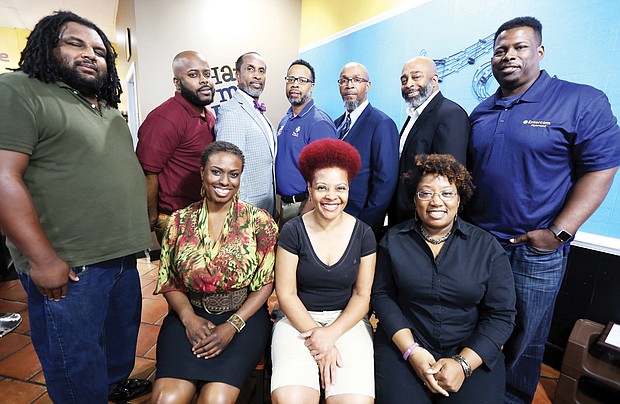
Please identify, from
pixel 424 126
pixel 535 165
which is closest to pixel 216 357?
pixel 424 126

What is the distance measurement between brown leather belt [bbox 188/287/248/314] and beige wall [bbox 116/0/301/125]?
307 centimetres

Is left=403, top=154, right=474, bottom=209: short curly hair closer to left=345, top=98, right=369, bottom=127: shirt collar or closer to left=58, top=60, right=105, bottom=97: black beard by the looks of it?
left=345, top=98, right=369, bottom=127: shirt collar

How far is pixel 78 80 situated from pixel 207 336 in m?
1.24

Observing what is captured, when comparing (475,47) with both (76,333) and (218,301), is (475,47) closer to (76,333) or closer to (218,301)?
(218,301)

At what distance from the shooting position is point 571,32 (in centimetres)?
205

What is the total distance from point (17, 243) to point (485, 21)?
3.05 meters

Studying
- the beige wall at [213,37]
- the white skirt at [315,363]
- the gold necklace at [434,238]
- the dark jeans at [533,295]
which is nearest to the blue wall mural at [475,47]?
the dark jeans at [533,295]

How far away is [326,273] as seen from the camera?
1594 mm

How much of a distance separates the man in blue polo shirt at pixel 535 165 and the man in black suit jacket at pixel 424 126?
116mm

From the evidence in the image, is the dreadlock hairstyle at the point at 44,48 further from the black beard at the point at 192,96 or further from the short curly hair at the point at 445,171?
the short curly hair at the point at 445,171

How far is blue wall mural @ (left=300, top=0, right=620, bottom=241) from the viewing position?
6.37 feet

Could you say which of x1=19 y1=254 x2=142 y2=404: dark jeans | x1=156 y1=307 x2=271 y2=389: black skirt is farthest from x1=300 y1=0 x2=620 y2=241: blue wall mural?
x1=19 y1=254 x2=142 y2=404: dark jeans

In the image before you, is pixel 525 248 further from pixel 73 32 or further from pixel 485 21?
pixel 73 32

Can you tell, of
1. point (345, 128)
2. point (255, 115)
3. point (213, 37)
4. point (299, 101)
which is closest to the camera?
point (255, 115)
